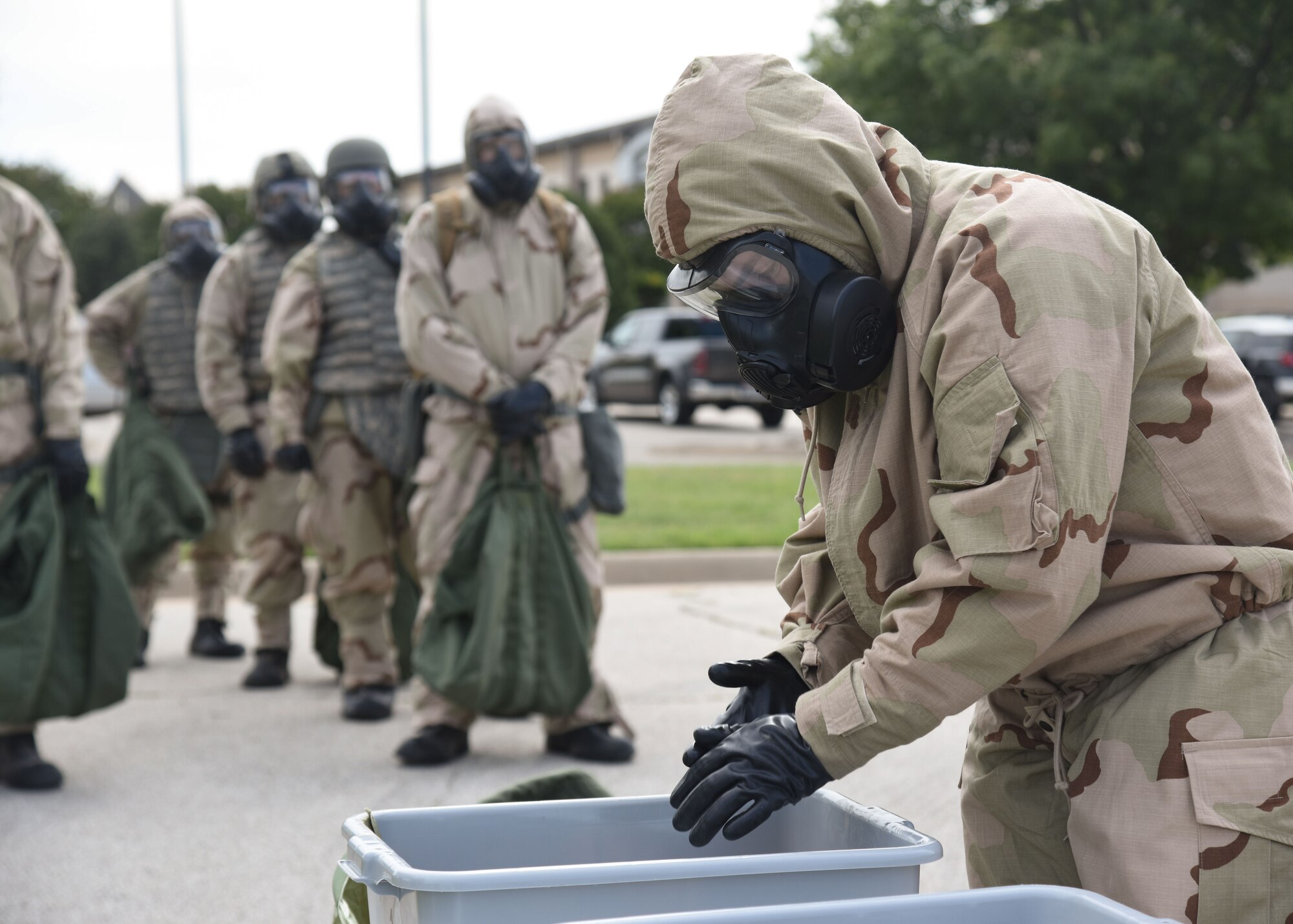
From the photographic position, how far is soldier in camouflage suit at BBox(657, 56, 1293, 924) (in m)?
1.66

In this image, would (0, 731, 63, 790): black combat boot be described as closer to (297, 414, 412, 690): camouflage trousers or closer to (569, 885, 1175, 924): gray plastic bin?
(297, 414, 412, 690): camouflage trousers

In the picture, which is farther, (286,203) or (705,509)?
(705,509)

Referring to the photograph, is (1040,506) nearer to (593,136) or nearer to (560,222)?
(560,222)

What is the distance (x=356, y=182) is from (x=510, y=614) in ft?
7.00

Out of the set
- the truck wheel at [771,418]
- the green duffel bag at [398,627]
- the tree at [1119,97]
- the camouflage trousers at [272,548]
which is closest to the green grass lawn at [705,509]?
the green duffel bag at [398,627]

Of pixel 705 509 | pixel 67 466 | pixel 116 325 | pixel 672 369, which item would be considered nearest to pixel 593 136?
pixel 672 369

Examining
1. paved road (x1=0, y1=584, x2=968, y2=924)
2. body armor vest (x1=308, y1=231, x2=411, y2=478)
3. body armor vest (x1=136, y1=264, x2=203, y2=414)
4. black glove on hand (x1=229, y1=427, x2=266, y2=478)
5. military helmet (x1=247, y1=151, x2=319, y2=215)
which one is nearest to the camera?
paved road (x1=0, y1=584, x2=968, y2=924)

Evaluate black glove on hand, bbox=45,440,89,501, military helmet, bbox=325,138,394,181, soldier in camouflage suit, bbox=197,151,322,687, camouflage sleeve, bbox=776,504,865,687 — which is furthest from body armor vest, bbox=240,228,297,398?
camouflage sleeve, bbox=776,504,865,687

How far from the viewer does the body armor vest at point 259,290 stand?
6.50 meters

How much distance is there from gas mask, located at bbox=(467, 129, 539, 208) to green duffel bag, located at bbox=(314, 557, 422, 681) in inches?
72.3

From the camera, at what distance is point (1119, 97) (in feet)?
60.4

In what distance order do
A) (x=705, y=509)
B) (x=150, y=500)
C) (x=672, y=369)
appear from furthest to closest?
(x=672, y=369)
(x=705, y=509)
(x=150, y=500)

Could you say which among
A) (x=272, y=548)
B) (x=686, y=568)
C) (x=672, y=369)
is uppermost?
(x=272, y=548)

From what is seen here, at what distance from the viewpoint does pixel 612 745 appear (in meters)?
4.90
